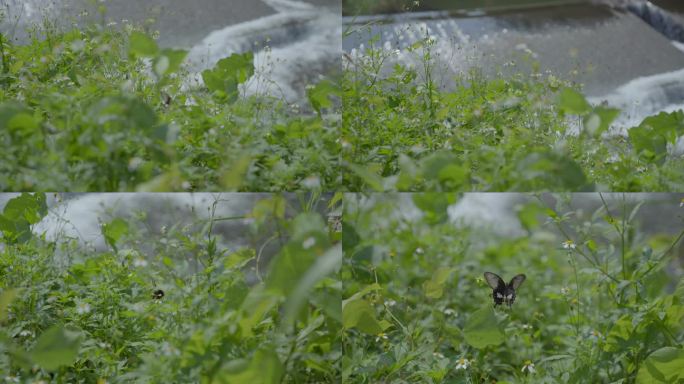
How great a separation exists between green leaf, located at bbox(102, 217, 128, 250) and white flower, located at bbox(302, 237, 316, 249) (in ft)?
1.32

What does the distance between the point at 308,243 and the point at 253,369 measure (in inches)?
8.8

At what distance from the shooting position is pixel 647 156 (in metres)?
1.70

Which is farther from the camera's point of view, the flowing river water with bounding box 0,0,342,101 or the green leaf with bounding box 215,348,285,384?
the flowing river water with bounding box 0,0,342,101

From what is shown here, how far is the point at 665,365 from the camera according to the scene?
144 cm

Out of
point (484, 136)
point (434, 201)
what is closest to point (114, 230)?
point (434, 201)

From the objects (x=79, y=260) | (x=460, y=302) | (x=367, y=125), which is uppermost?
(x=367, y=125)

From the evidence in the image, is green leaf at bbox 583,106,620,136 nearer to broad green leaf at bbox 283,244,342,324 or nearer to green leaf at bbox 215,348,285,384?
broad green leaf at bbox 283,244,342,324

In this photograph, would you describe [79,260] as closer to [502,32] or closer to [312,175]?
[312,175]

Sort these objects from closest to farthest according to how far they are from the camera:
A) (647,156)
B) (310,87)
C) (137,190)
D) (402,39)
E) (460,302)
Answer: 1. (137,190)
2. (460,302)
3. (647,156)
4. (310,87)
5. (402,39)

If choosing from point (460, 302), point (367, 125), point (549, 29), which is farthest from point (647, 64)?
point (460, 302)

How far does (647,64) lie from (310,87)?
3.86 ft

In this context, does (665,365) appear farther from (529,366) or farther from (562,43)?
(562,43)

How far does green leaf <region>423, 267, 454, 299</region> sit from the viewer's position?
5.00 feet

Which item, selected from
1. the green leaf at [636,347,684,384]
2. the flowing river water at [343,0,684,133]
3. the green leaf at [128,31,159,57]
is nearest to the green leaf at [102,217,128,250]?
the green leaf at [128,31,159,57]
